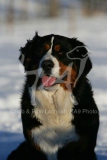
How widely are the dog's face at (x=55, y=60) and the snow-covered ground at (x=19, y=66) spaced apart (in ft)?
3.61

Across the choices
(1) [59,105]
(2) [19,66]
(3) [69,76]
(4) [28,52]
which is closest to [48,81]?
(3) [69,76]

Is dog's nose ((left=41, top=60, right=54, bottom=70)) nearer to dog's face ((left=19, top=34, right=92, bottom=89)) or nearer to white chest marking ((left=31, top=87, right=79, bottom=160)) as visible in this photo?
dog's face ((left=19, top=34, right=92, bottom=89))

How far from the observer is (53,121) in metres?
5.69

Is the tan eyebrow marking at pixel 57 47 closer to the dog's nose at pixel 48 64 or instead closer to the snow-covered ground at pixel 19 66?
the dog's nose at pixel 48 64

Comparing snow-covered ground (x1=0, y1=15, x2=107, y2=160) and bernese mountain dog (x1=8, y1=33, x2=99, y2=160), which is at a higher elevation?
bernese mountain dog (x1=8, y1=33, x2=99, y2=160)

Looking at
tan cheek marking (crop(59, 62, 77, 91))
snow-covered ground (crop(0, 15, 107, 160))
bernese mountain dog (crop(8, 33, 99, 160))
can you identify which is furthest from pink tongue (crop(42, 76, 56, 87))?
snow-covered ground (crop(0, 15, 107, 160))

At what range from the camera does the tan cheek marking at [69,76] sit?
5.40 metres

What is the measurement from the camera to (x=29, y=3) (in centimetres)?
2288

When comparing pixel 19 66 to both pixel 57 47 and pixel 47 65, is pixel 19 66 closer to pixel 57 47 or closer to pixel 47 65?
pixel 57 47

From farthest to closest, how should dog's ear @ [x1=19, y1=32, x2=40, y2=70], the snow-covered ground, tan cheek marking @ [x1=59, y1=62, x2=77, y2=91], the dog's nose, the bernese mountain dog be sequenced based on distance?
the snow-covered ground, dog's ear @ [x1=19, y1=32, x2=40, y2=70], the bernese mountain dog, tan cheek marking @ [x1=59, y1=62, x2=77, y2=91], the dog's nose

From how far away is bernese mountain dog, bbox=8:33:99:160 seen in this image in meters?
5.51

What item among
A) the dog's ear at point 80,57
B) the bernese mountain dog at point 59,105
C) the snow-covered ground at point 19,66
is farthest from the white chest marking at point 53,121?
the snow-covered ground at point 19,66

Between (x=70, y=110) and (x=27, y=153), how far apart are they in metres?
0.69

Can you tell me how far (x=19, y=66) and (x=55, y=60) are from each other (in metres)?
2.31
